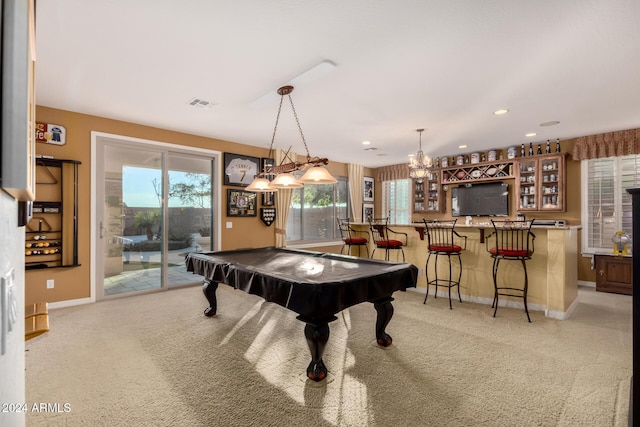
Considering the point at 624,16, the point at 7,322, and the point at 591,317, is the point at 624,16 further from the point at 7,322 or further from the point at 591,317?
the point at 7,322

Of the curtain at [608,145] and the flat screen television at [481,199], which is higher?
the curtain at [608,145]

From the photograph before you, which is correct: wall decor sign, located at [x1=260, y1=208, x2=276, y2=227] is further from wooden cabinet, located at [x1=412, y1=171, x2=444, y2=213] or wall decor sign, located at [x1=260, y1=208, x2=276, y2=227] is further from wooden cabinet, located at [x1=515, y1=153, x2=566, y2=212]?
wooden cabinet, located at [x1=515, y1=153, x2=566, y2=212]

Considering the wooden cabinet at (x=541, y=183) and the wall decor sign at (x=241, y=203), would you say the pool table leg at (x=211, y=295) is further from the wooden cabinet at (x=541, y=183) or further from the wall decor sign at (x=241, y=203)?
the wooden cabinet at (x=541, y=183)

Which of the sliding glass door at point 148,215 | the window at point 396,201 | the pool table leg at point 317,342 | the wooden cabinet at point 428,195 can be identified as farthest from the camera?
the window at point 396,201

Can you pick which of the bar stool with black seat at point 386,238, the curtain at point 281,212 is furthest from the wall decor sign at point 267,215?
the bar stool with black seat at point 386,238

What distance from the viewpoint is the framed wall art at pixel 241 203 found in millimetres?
5645

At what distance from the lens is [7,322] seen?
58 cm

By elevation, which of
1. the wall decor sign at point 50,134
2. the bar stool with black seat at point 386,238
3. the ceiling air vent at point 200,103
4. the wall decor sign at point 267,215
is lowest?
the bar stool with black seat at point 386,238

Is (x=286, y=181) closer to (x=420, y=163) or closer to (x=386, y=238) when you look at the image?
(x=386, y=238)

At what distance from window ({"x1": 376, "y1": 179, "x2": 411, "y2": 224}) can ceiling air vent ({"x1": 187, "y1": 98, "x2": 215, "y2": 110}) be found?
5404 millimetres

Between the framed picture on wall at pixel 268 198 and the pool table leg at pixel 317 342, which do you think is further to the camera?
the framed picture on wall at pixel 268 198

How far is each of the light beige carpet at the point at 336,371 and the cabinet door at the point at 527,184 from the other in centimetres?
251

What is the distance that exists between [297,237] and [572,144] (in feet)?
17.9

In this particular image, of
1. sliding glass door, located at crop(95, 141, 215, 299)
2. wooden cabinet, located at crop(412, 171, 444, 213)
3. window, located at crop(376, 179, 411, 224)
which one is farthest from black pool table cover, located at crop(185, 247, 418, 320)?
window, located at crop(376, 179, 411, 224)
